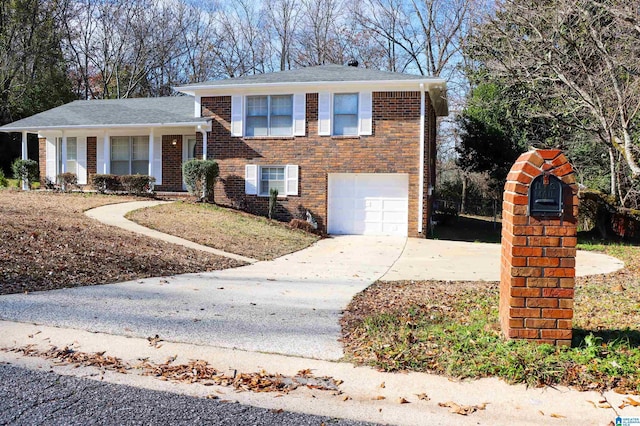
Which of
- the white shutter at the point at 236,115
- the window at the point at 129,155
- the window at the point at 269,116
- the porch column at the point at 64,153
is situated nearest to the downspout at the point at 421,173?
the window at the point at 269,116

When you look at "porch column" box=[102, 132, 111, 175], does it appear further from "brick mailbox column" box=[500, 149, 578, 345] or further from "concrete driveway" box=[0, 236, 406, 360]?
"brick mailbox column" box=[500, 149, 578, 345]

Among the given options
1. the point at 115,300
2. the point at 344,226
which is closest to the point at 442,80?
the point at 344,226

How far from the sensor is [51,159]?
73.5ft

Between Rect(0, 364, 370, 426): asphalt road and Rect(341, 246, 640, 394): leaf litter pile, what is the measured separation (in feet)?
4.08

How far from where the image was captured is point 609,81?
13609 millimetres

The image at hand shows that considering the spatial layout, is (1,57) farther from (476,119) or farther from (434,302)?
(434,302)

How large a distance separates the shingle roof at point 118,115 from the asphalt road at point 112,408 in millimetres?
15347

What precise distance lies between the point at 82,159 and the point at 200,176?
6.95 meters

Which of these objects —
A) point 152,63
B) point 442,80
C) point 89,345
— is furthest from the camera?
point 152,63

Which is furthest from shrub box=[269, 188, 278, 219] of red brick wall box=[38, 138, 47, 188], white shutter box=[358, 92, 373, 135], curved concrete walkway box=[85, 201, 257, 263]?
red brick wall box=[38, 138, 47, 188]

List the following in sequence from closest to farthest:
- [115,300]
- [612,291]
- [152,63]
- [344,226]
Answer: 1. [115,300]
2. [612,291]
3. [344,226]
4. [152,63]

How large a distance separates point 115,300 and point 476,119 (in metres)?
19.8

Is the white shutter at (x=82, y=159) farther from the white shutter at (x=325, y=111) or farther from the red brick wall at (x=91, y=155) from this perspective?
the white shutter at (x=325, y=111)

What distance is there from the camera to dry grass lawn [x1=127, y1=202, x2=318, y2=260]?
42.3 ft
